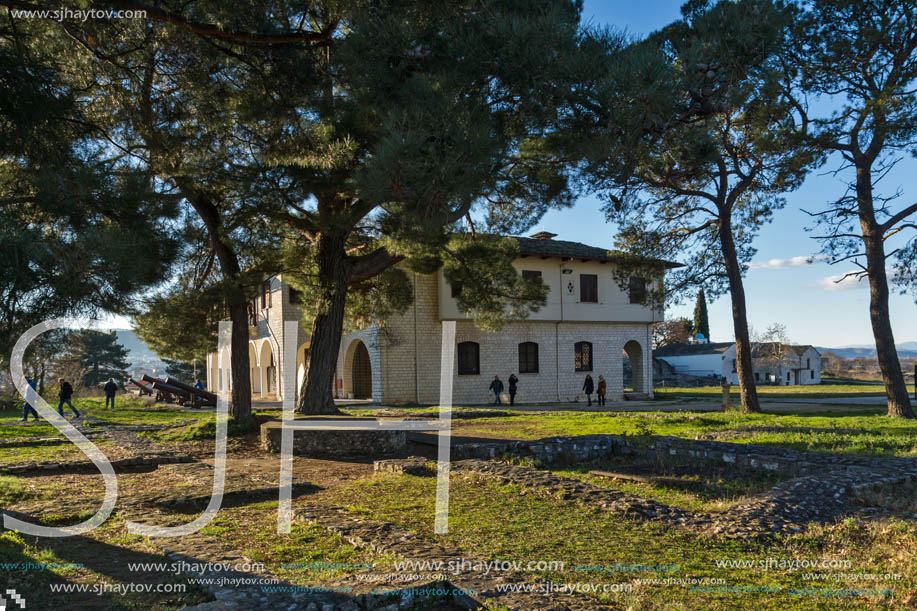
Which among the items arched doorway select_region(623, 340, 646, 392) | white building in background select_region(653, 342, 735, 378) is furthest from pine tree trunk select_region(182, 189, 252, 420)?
white building in background select_region(653, 342, 735, 378)

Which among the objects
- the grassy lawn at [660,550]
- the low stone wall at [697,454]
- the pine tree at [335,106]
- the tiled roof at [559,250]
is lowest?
the grassy lawn at [660,550]

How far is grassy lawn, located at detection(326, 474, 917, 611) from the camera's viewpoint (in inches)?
138

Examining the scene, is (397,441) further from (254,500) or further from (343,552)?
(343,552)

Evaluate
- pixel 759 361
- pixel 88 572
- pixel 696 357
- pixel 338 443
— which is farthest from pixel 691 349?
pixel 88 572

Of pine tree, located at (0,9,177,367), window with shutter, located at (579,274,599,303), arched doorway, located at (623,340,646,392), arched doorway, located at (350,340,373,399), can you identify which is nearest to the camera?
pine tree, located at (0,9,177,367)

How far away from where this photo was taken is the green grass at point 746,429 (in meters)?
9.37

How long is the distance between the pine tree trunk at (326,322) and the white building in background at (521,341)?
921cm

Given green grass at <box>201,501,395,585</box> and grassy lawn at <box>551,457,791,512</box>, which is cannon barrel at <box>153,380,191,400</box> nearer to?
grassy lawn at <box>551,457,791,512</box>

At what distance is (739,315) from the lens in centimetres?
1634

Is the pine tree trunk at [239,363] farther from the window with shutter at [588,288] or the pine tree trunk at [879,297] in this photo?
the window with shutter at [588,288]

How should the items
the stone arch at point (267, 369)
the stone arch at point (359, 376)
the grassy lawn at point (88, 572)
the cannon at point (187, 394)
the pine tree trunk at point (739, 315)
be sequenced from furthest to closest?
1. the stone arch at point (267, 369)
2. the stone arch at point (359, 376)
3. the cannon at point (187, 394)
4. the pine tree trunk at point (739, 315)
5. the grassy lawn at point (88, 572)

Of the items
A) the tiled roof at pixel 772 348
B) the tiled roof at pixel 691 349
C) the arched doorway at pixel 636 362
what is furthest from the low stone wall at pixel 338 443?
the tiled roof at pixel 772 348

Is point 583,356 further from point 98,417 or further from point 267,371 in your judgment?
point 98,417

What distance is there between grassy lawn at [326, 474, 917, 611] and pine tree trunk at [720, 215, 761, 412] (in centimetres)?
1205
